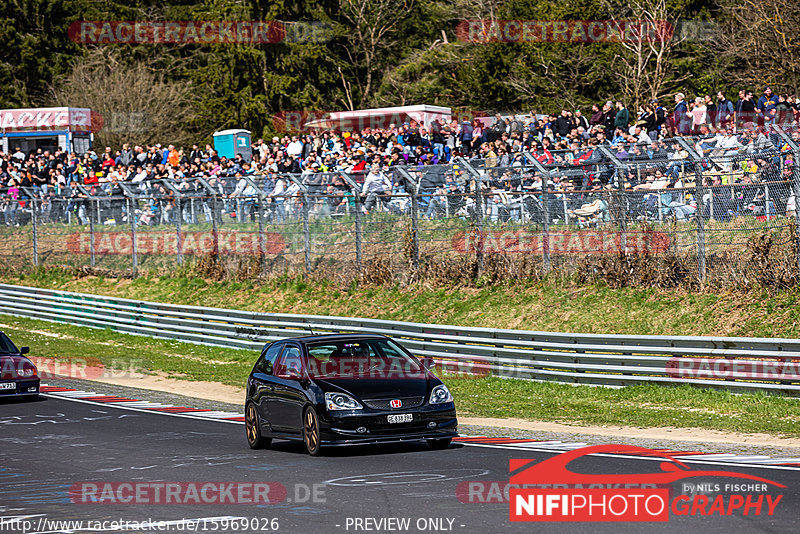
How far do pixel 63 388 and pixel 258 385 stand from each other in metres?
9.37

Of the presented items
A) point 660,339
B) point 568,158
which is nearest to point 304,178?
point 568,158

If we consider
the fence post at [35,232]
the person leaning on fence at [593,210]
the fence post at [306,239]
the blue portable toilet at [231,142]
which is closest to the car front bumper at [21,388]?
the fence post at [306,239]

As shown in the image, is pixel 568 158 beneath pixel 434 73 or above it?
Answer: beneath

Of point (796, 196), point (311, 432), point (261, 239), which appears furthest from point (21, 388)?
point (796, 196)

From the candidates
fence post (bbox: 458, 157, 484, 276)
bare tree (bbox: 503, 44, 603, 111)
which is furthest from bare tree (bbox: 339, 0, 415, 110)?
fence post (bbox: 458, 157, 484, 276)

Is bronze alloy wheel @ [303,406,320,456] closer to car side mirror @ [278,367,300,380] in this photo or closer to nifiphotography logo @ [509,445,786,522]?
car side mirror @ [278,367,300,380]

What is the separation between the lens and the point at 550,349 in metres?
19.3

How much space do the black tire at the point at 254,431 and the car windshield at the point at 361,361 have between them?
40.6 inches

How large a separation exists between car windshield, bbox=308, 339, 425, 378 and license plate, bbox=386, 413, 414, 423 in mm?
783

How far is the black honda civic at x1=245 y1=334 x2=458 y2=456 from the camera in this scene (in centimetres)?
1241

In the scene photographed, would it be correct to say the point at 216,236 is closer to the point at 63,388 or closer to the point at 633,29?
the point at 63,388

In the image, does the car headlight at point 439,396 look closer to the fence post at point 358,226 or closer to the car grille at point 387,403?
the car grille at point 387,403

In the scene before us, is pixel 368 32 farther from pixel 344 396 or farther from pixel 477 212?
pixel 344 396

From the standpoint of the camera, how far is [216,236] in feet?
104
